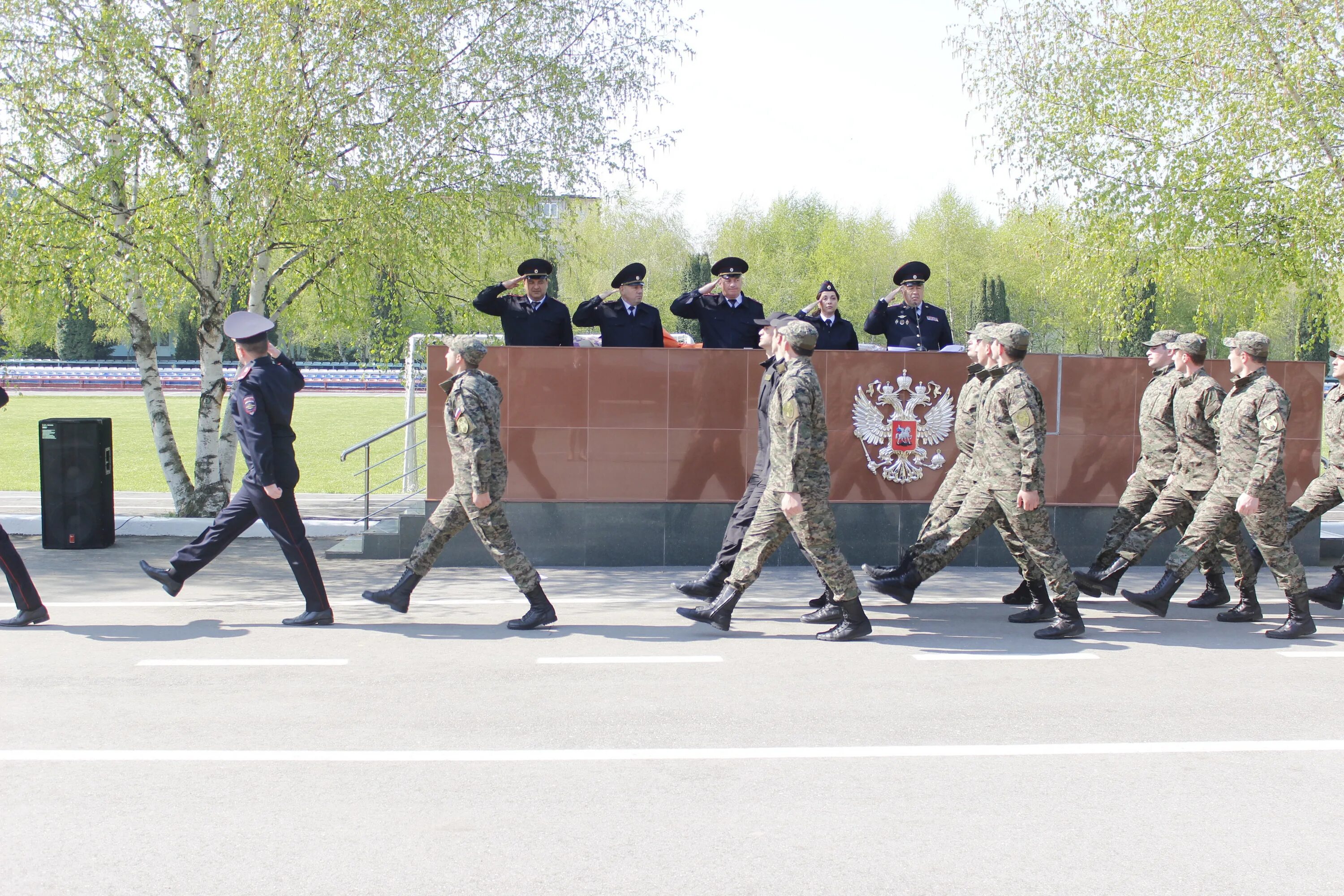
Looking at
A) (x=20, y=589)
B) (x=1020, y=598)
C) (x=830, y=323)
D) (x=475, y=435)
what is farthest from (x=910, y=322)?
(x=20, y=589)

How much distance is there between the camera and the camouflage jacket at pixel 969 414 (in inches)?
311

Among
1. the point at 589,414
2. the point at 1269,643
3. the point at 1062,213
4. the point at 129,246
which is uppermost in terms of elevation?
the point at 1062,213

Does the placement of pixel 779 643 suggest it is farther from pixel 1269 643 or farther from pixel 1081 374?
pixel 1081 374

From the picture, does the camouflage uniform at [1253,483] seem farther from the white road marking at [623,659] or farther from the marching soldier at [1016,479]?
the white road marking at [623,659]

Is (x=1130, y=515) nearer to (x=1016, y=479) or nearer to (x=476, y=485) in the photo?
(x=1016, y=479)

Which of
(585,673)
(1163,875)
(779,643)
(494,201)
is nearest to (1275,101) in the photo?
(494,201)

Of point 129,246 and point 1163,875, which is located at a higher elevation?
point 129,246

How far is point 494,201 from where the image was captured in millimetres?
12008

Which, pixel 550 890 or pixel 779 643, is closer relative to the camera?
pixel 550 890

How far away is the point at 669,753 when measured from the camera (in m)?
4.90

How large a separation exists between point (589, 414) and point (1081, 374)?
4.24 metres

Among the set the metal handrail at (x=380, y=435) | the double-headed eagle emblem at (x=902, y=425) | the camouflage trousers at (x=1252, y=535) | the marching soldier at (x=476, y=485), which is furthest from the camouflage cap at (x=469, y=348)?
the camouflage trousers at (x=1252, y=535)

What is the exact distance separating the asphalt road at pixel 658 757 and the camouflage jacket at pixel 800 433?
964mm

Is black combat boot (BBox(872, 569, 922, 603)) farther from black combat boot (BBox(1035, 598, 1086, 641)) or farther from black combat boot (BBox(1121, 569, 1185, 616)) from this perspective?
black combat boot (BBox(1121, 569, 1185, 616))
